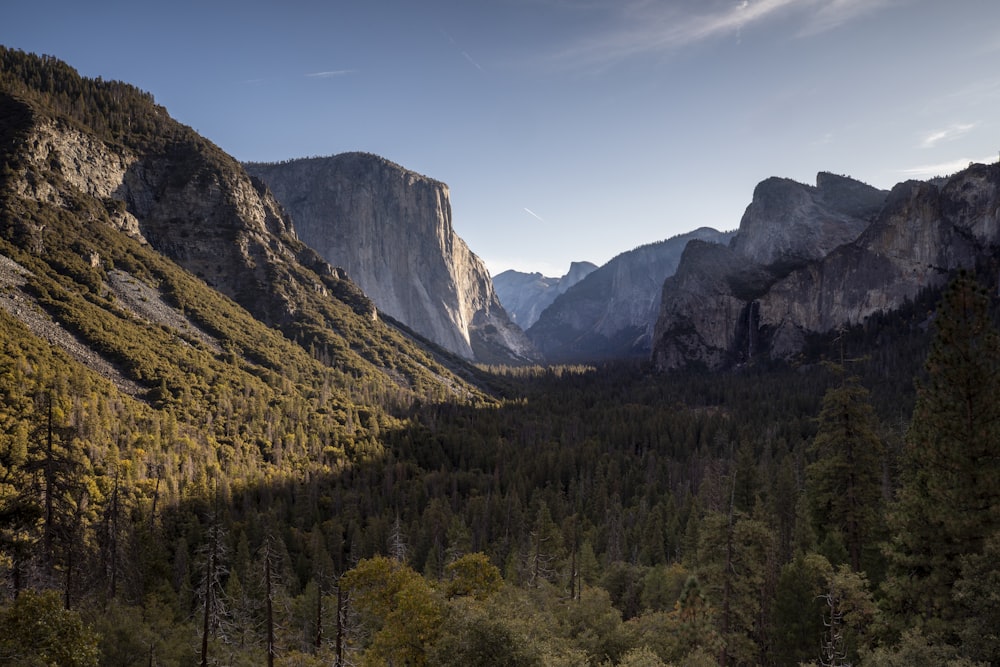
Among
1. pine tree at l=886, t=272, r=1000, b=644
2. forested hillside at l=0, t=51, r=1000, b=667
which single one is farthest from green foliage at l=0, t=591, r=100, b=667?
pine tree at l=886, t=272, r=1000, b=644

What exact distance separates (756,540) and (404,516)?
70298 millimetres

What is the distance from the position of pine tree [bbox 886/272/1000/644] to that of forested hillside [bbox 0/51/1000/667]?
0.10 meters

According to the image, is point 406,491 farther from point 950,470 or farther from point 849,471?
point 950,470

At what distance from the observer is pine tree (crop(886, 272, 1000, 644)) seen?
17812 millimetres

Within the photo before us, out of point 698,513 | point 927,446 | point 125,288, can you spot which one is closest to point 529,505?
point 698,513

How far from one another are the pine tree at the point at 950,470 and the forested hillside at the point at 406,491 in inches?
3.9

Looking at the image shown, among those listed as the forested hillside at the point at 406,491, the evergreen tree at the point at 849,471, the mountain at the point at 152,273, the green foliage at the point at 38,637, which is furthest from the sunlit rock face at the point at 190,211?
the evergreen tree at the point at 849,471

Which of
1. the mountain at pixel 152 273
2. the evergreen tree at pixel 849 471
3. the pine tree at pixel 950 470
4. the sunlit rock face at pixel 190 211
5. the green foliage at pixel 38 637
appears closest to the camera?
the green foliage at pixel 38 637

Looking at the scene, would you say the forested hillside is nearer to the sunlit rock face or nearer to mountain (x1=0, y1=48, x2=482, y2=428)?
mountain (x1=0, y1=48, x2=482, y2=428)

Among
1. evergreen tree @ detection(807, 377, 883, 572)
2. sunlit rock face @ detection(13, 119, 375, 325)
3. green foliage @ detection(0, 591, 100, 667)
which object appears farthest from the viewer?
sunlit rock face @ detection(13, 119, 375, 325)

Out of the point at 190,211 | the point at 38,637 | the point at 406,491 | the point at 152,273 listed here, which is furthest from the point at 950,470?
the point at 190,211

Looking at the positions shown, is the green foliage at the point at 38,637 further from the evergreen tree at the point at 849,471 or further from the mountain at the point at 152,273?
the mountain at the point at 152,273

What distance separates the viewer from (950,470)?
18766 millimetres

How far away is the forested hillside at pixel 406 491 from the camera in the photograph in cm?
1934
